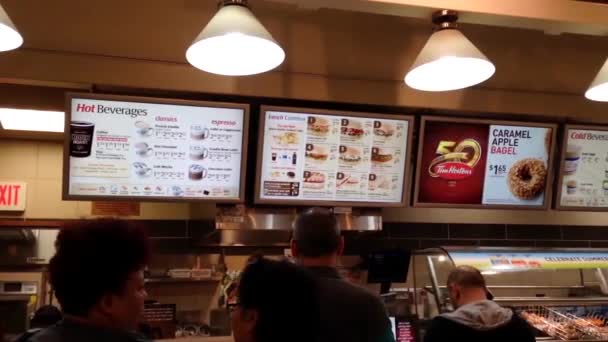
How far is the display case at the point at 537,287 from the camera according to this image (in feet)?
13.7

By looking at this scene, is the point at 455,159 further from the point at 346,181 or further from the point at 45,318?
the point at 45,318

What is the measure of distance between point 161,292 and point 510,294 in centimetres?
281

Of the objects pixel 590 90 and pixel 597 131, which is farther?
pixel 597 131

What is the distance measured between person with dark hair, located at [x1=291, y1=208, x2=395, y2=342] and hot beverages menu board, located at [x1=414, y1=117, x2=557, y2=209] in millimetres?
1718

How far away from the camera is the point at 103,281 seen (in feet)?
4.85

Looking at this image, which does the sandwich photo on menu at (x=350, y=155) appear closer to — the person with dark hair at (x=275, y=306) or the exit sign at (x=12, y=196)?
the person with dark hair at (x=275, y=306)

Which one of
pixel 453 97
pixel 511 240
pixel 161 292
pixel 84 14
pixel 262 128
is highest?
pixel 84 14

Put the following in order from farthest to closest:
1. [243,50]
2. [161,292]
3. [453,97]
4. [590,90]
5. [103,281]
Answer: [161,292], [453,97], [590,90], [243,50], [103,281]

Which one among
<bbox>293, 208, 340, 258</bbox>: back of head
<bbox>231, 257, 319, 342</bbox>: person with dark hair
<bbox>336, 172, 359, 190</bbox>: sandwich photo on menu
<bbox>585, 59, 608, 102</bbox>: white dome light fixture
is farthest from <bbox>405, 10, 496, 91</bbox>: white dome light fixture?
<bbox>231, 257, 319, 342</bbox>: person with dark hair

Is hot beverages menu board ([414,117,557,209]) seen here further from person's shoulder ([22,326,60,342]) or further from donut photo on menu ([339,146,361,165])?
person's shoulder ([22,326,60,342])

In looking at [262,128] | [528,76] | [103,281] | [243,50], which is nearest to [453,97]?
[528,76]

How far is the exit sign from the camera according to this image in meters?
4.93

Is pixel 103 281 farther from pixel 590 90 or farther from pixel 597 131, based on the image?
pixel 597 131

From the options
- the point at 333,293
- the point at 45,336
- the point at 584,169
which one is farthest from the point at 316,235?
the point at 584,169
